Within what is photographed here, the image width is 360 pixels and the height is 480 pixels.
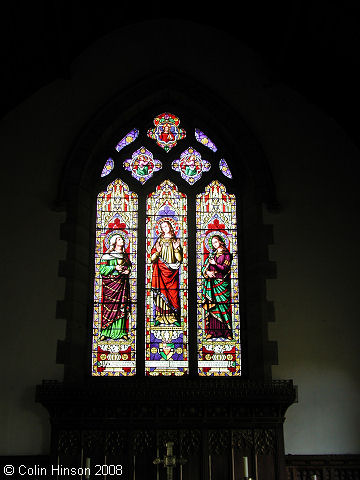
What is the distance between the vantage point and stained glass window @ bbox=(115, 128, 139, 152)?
9.55 meters

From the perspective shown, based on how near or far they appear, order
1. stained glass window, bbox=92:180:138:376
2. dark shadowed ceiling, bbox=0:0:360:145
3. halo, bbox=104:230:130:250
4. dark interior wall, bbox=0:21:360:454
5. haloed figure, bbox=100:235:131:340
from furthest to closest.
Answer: halo, bbox=104:230:130:250
haloed figure, bbox=100:235:131:340
stained glass window, bbox=92:180:138:376
dark shadowed ceiling, bbox=0:0:360:145
dark interior wall, bbox=0:21:360:454

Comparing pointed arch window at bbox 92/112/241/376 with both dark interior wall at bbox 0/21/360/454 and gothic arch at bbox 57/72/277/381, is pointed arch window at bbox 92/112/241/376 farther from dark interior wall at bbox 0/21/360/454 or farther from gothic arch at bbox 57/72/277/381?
dark interior wall at bbox 0/21/360/454

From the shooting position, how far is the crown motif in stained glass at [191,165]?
31.0 feet

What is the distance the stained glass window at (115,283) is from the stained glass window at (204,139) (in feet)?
4.07

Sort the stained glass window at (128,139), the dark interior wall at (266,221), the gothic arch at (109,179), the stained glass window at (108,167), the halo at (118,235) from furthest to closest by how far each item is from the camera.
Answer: the stained glass window at (128,139)
the stained glass window at (108,167)
the halo at (118,235)
the gothic arch at (109,179)
the dark interior wall at (266,221)

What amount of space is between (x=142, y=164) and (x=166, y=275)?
5.38ft

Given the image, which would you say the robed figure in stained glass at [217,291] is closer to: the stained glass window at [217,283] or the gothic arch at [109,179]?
the stained glass window at [217,283]

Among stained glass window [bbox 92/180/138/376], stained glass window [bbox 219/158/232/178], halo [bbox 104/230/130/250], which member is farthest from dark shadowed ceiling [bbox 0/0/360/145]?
halo [bbox 104/230/130/250]

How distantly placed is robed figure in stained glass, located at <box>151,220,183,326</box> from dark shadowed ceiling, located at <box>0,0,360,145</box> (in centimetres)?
262

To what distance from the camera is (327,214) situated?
890 centimetres

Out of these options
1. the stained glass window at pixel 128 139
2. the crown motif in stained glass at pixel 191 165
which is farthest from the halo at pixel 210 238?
the stained glass window at pixel 128 139

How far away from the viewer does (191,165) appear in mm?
9508

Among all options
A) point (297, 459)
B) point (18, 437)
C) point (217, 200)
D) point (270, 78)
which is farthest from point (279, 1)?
point (18, 437)

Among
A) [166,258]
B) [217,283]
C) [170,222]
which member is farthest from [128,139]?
[217,283]
